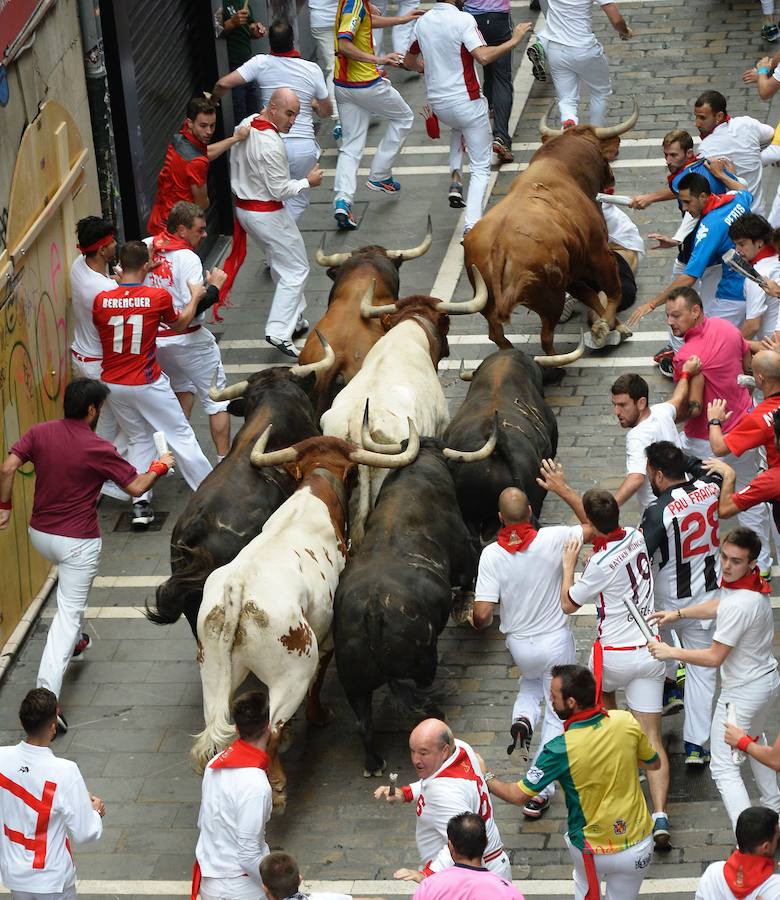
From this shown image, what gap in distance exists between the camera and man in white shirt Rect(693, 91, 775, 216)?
583 inches

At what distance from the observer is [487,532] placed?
475 inches

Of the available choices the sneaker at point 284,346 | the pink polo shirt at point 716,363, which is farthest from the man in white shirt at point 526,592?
the sneaker at point 284,346

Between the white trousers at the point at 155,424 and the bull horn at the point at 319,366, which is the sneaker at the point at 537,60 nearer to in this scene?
the bull horn at the point at 319,366

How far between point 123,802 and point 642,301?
7.71 meters

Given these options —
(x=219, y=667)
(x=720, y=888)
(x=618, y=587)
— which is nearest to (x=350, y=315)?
(x=219, y=667)

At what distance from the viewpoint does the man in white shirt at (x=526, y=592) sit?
32.9 ft

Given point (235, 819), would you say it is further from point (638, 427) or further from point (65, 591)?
point (638, 427)

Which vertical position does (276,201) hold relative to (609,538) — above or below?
below

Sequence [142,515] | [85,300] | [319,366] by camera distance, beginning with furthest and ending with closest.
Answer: [142,515] → [85,300] → [319,366]

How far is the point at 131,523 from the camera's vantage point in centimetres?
1388

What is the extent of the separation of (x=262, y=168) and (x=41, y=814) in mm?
8035

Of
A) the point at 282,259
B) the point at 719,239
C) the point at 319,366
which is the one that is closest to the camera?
the point at 319,366

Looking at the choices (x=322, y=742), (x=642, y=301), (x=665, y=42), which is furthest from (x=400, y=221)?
(x=322, y=742)

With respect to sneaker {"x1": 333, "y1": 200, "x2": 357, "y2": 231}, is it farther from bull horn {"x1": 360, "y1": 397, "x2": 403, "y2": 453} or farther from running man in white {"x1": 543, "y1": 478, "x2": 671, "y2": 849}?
running man in white {"x1": 543, "y1": 478, "x2": 671, "y2": 849}
